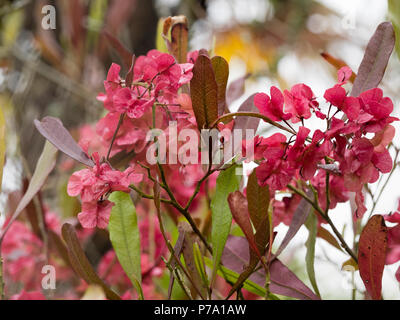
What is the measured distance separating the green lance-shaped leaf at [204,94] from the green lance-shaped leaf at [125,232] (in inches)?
5.7

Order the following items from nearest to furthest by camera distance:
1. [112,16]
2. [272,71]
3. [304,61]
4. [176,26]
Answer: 1. [176,26]
2. [112,16]
3. [272,71]
4. [304,61]

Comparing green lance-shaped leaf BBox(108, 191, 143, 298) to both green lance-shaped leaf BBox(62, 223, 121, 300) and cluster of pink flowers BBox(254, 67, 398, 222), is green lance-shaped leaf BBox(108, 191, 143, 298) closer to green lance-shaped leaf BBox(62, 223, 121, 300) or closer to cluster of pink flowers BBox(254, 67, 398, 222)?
green lance-shaped leaf BBox(62, 223, 121, 300)

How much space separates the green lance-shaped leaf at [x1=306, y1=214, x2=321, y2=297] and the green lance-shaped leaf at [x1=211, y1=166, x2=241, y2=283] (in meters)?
0.12

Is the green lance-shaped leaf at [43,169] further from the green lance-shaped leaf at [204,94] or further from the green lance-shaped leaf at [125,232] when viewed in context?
the green lance-shaped leaf at [204,94]

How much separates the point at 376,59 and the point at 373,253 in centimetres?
22

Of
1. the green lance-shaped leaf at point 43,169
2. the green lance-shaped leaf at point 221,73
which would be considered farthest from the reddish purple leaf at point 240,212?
the green lance-shaped leaf at point 43,169

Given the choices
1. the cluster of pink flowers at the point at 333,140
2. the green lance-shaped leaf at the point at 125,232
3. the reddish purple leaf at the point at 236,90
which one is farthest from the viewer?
the reddish purple leaf at the point at 236,90

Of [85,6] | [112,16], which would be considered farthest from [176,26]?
[85,6]

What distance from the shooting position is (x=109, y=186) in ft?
1.78

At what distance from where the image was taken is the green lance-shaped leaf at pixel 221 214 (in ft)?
1.91

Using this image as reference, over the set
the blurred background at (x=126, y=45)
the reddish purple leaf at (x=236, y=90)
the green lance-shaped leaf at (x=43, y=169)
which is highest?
the blurred background at (x=126, y=45)
